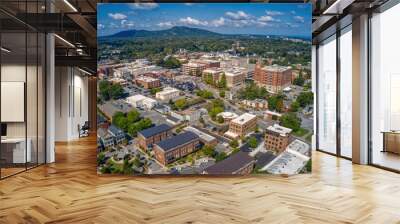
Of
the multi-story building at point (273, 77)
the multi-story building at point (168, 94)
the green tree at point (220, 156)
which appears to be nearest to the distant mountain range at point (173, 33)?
the multi-story building at point (273, 77)

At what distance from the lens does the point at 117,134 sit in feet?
21.0

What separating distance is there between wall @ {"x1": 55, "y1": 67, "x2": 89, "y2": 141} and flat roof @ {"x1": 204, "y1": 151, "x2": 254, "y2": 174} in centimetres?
1006

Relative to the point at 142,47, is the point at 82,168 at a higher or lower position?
lower

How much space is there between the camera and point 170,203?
176 inches

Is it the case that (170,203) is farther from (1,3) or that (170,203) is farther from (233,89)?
(1,3)

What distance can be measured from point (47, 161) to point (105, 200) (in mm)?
3970

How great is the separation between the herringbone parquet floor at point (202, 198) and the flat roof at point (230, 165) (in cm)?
24

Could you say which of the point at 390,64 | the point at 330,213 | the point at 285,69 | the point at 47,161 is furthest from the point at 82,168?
the point at 390,64

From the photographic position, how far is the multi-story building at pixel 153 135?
6.34 m

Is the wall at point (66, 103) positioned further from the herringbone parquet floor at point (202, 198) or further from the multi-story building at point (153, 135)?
the multi-story building at point (153, 135)

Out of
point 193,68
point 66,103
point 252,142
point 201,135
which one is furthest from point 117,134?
point 66,103

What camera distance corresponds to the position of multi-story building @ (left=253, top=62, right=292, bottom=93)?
21.0ft

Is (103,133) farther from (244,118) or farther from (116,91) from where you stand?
(244,118)

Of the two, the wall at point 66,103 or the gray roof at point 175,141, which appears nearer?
the gray roof at point 175,141
